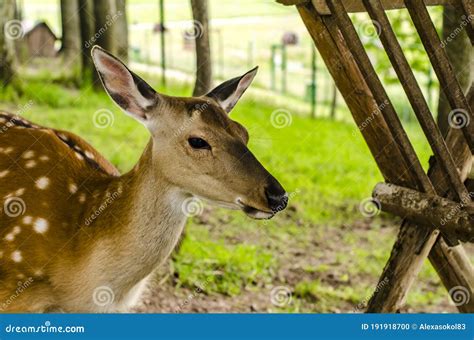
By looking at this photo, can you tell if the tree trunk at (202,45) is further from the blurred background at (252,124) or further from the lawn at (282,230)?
the lawn at (282,230)

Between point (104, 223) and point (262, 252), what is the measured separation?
83.8 inches

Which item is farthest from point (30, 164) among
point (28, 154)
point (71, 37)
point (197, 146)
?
point (71, 37)

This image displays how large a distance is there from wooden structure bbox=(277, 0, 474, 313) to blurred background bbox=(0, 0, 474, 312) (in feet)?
3.40

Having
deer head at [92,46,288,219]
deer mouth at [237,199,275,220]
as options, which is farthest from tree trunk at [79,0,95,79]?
deer mouth at [237,199,275,220]

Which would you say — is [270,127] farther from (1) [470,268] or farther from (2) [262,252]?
(1) [470,268]

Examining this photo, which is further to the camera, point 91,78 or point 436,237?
point 91,78

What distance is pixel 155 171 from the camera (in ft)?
9.51

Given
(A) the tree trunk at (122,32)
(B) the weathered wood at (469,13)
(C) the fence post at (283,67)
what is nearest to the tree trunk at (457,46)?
(B) the weathered wood at (469,13)

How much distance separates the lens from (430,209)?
321cm

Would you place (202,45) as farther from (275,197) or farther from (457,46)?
(275,197)

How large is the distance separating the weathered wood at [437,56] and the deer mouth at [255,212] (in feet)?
2.65

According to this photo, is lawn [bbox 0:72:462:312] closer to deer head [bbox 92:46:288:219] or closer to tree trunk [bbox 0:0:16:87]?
tree trunk [bbox 0:0:16:87]

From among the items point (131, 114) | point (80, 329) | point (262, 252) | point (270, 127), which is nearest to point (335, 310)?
point (262, 252)

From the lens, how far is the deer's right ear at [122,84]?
276cm
